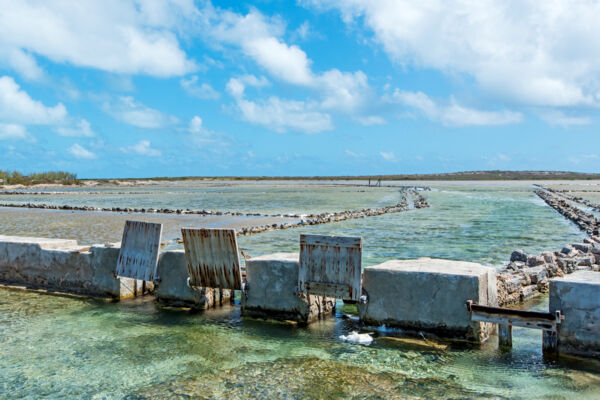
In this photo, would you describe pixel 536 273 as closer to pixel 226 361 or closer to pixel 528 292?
pixel 528 292

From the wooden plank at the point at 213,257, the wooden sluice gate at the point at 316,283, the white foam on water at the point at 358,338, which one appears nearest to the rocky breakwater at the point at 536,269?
the wooden sluice gate at the point at 316,283

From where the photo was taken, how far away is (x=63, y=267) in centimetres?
1022

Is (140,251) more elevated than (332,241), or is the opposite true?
(332,241)

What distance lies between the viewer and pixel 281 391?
19.0 feet

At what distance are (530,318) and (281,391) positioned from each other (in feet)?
10.6

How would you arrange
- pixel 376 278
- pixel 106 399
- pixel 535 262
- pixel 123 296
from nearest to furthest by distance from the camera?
pixel 106 399, pixel 376 278, pixel 123 296, pixel 535 262

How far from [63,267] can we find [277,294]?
15.1ft

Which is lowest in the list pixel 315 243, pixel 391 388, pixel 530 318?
pixel 391 388

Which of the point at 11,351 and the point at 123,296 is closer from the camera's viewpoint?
the point at 11,351

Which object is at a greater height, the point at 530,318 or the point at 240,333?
the point at 530,318

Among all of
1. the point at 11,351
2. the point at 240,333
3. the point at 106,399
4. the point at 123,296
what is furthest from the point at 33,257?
the point at 106,399

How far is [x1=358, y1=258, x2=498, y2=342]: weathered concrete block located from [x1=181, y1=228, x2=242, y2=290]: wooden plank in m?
2.15

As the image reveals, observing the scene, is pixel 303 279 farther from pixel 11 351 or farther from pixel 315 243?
pixel 11 351

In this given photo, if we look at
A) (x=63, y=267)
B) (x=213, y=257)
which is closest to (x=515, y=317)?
(x=213, y=257)
